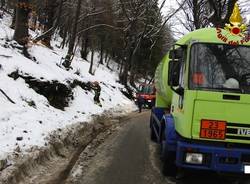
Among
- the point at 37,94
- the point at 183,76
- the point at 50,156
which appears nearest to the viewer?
the point at 183,76

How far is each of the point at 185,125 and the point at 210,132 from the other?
0.52 metres

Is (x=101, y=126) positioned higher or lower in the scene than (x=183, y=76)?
lower

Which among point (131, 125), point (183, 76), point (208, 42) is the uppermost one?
point (208, 42)

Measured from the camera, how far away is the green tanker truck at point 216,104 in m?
9.48

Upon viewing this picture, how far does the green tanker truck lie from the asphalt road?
2.73ft

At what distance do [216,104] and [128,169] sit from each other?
317cm

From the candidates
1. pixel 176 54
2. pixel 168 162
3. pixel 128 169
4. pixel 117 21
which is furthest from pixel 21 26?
pixel 117 21

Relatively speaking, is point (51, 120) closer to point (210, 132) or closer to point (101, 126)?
point (101, 126)

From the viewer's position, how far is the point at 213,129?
957cm

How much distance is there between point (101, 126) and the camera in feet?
68.1

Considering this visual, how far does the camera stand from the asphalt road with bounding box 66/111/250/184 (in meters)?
10.5

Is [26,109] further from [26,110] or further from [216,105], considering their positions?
[216,105]

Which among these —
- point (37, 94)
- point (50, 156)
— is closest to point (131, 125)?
point (37, 94)

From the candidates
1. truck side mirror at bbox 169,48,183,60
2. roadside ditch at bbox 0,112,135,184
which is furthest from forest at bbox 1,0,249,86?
truck side mirror at bbox 169,48,183,60
